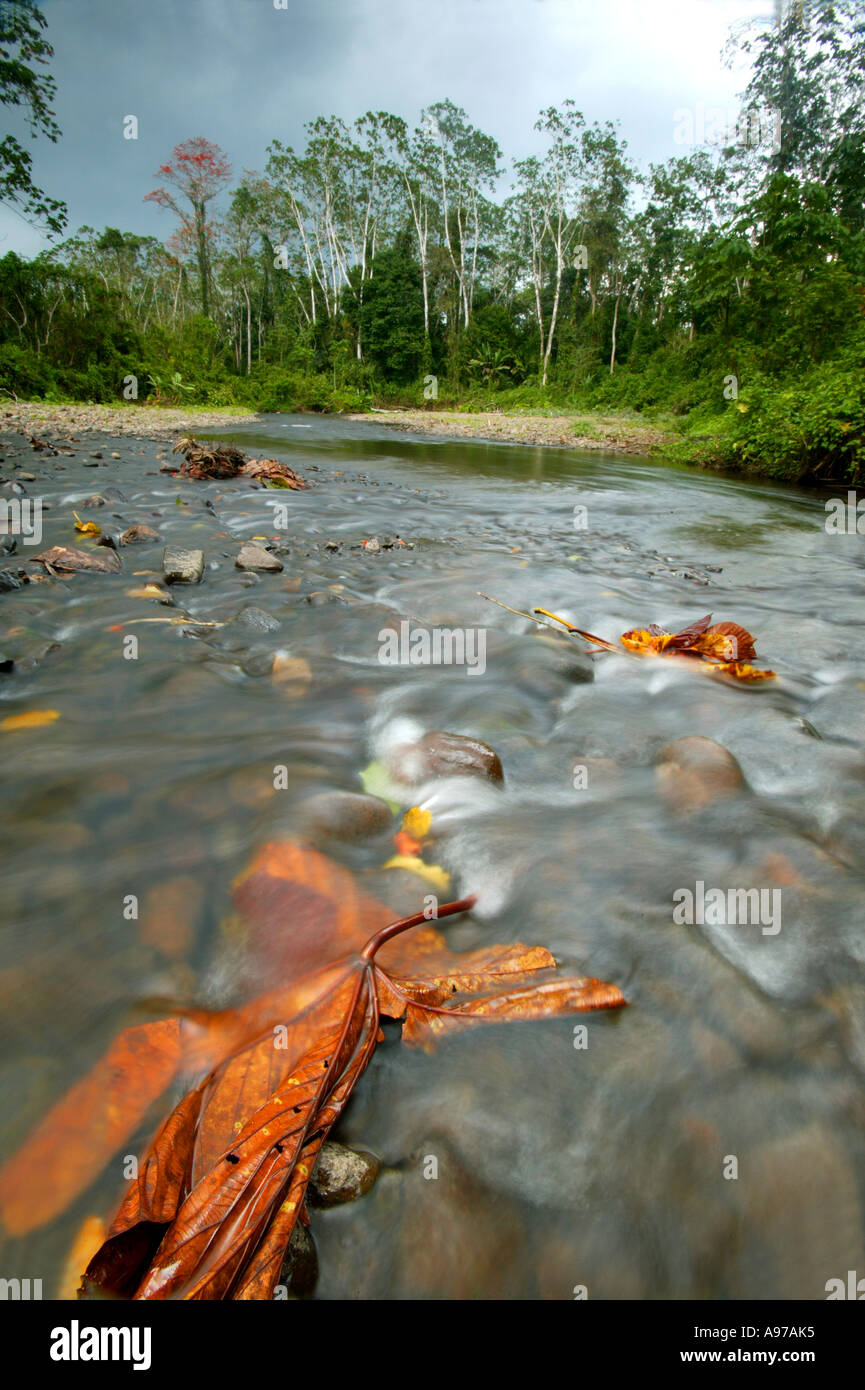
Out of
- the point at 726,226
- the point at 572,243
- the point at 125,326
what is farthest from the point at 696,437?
the point at 572,243

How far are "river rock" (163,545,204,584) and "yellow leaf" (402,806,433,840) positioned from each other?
2.66 m

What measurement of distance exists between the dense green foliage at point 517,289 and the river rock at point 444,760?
38.6ft

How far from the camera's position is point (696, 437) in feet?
53.0

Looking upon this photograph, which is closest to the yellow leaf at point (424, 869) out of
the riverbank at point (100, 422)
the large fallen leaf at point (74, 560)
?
the large fallen leaf at point (74, 560)

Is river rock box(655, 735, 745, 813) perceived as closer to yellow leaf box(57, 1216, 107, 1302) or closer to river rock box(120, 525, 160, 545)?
yellow leaf box(57, 1216, 107, 1302)

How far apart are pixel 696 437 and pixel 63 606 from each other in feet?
53.6

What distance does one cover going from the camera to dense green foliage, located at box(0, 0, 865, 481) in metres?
15.4

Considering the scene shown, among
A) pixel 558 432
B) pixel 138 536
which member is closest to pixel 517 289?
pixel 558 432

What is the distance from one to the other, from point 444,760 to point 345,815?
0.42 meters

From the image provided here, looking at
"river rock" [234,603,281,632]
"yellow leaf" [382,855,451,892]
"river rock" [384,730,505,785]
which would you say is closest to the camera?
"yellow leaf" [382,855,451,892]

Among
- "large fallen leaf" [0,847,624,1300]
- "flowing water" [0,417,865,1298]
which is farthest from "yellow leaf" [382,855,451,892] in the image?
"large fallen leaf" [0,847,624,1300]

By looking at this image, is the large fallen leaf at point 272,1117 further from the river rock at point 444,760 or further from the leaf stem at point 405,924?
the river rock at point 444,760

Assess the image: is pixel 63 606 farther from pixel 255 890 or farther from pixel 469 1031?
pixel 469 1031

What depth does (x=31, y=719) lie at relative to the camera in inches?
89.7
